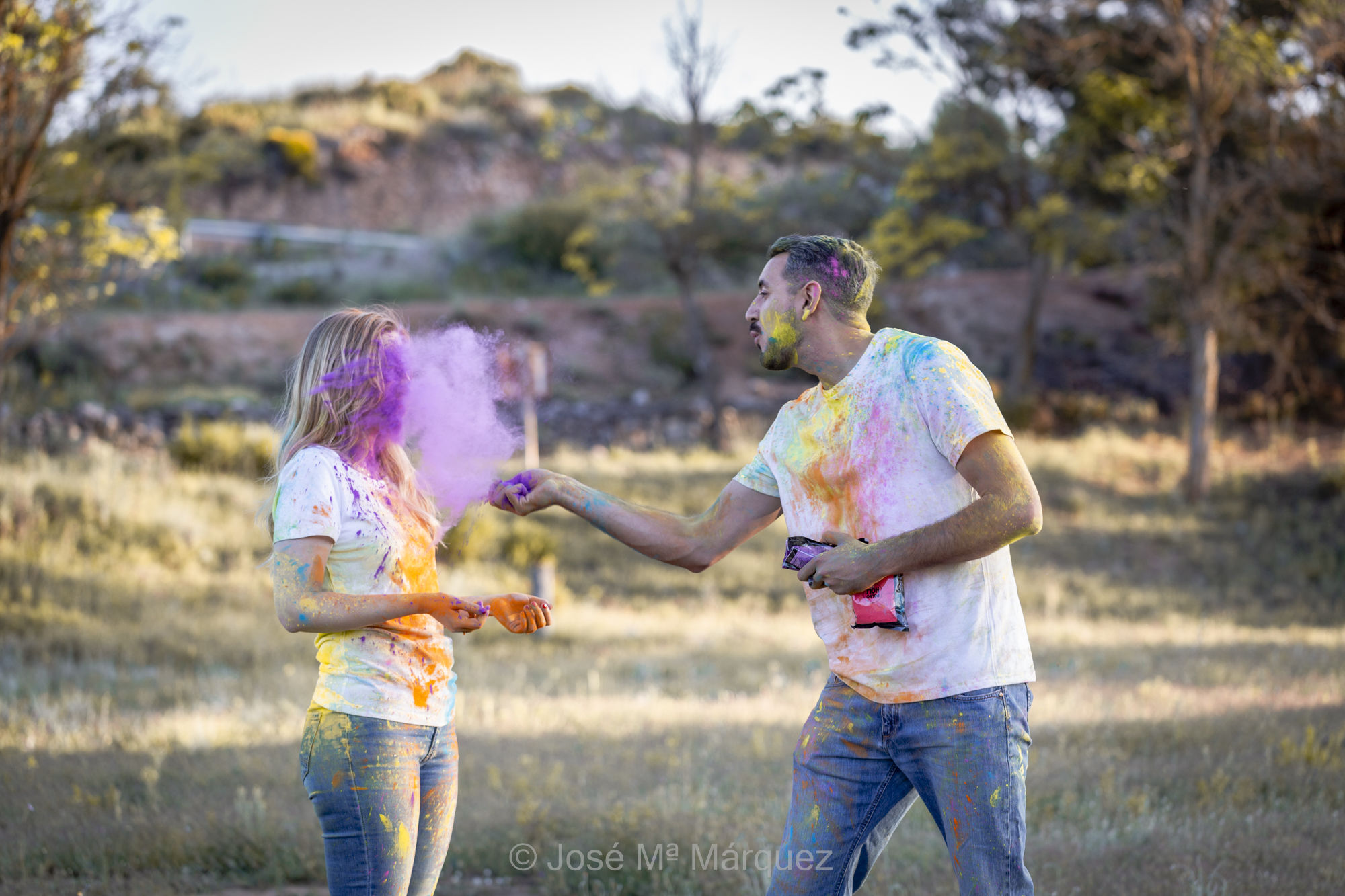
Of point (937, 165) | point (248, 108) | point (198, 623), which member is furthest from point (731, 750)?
point (248, 108)

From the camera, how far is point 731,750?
21.3 ft

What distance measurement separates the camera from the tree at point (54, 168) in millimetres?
→ 9953

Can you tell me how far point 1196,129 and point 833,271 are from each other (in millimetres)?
16196

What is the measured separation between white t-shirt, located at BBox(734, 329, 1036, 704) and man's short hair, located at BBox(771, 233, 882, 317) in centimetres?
15

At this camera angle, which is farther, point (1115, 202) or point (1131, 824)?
point (1115, 202)

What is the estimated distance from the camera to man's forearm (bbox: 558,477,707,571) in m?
3.36

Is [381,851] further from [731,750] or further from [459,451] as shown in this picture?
[731,750]

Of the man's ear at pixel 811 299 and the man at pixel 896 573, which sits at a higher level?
the man's ear at pixel 811 299

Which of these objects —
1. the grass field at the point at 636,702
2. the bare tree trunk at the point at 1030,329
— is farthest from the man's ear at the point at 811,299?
the bare tree trunk at the point at 1030,329

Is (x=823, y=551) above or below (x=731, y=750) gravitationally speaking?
above

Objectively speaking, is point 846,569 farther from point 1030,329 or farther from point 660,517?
point 1030,329

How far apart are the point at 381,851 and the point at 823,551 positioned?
135cm

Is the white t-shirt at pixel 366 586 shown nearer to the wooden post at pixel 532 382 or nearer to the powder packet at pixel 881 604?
the powder packet at pixel 881 604

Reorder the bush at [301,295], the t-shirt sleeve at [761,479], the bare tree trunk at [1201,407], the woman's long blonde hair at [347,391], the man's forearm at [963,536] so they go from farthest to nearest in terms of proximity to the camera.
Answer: the bush at [301,295]
the bare tree trunk at [1201,407]
the t-shirt sleeve at [761,479]
the woman's long blonde hair at [347,391]
the man's forearm at [963,536]
